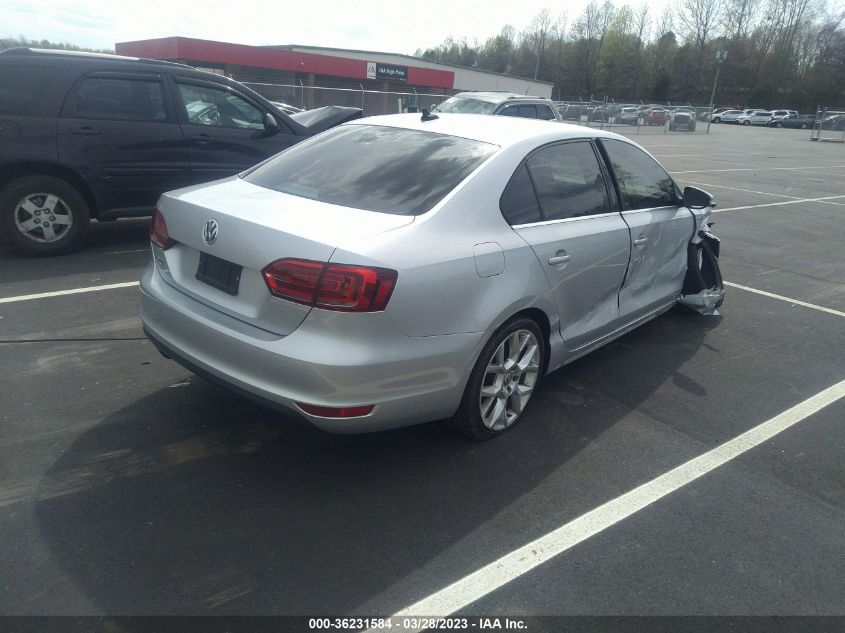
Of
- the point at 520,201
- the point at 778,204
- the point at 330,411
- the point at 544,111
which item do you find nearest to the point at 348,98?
the point at 544,111

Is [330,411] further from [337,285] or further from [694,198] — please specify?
[694,198]

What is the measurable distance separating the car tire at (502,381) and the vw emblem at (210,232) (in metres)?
1.41

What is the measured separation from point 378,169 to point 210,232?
0.97m

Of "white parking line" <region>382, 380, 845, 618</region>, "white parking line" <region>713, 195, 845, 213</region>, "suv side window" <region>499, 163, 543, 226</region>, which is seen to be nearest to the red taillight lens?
"suv side window" <region>499, 163, 543, 226</region>

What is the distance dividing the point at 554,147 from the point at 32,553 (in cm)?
335

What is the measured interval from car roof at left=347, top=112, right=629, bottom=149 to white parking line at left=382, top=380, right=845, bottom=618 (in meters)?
1.98

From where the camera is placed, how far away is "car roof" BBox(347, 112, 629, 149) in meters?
3.91

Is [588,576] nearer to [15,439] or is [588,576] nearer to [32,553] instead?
[32,553]

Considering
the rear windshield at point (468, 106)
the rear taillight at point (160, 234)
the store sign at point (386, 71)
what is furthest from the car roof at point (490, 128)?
the store sign at point (386, 71)

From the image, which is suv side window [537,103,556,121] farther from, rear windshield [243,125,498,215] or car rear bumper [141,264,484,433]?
car rear bumper [141,264,484,433]

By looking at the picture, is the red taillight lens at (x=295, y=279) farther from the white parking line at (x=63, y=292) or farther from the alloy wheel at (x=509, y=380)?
the white parking line at (x=63, y=292)

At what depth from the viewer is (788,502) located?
3340 millimetres

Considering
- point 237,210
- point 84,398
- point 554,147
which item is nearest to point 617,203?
point 554,147

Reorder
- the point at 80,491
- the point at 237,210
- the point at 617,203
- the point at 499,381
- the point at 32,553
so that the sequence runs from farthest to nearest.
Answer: the point at 617,203
the point at 499,381
the point at 237,210
the point at 80,491
the point at 32,553
